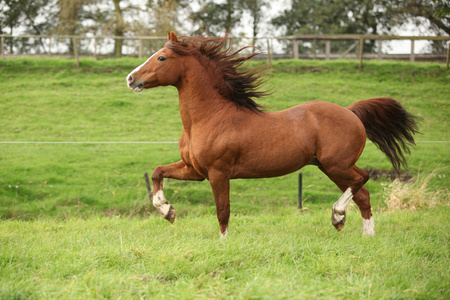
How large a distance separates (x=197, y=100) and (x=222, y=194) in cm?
119

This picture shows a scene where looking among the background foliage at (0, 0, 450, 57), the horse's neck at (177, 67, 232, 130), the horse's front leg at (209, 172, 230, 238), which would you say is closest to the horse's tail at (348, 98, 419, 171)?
the horse's neck at (177, 67, 232, 130)

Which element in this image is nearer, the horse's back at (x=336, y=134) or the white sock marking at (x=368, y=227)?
the horse's back at (x=336, y=134)

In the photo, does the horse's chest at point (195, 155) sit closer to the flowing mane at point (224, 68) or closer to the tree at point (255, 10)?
the flowing mane at point (224, 68)

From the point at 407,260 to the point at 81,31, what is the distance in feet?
93.0

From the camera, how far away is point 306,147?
5.00 m

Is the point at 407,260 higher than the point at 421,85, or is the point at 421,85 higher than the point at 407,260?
the point at 421,85

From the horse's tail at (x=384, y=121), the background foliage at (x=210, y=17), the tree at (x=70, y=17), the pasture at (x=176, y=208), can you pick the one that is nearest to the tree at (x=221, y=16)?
the background foliage at (x=210, y=17)

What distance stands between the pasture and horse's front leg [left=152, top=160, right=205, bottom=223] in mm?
309

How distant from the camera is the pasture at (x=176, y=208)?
342 cm

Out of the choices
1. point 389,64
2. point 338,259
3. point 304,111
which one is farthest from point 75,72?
point 338,259

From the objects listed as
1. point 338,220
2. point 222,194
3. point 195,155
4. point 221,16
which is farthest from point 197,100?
point 221,16

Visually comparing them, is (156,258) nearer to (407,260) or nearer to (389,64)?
(407,260)

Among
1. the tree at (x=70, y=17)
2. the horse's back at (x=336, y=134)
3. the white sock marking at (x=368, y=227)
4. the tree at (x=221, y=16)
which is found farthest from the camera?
the tree at (x=221, y=16)

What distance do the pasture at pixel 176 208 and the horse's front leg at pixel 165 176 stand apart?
31 centimetres
